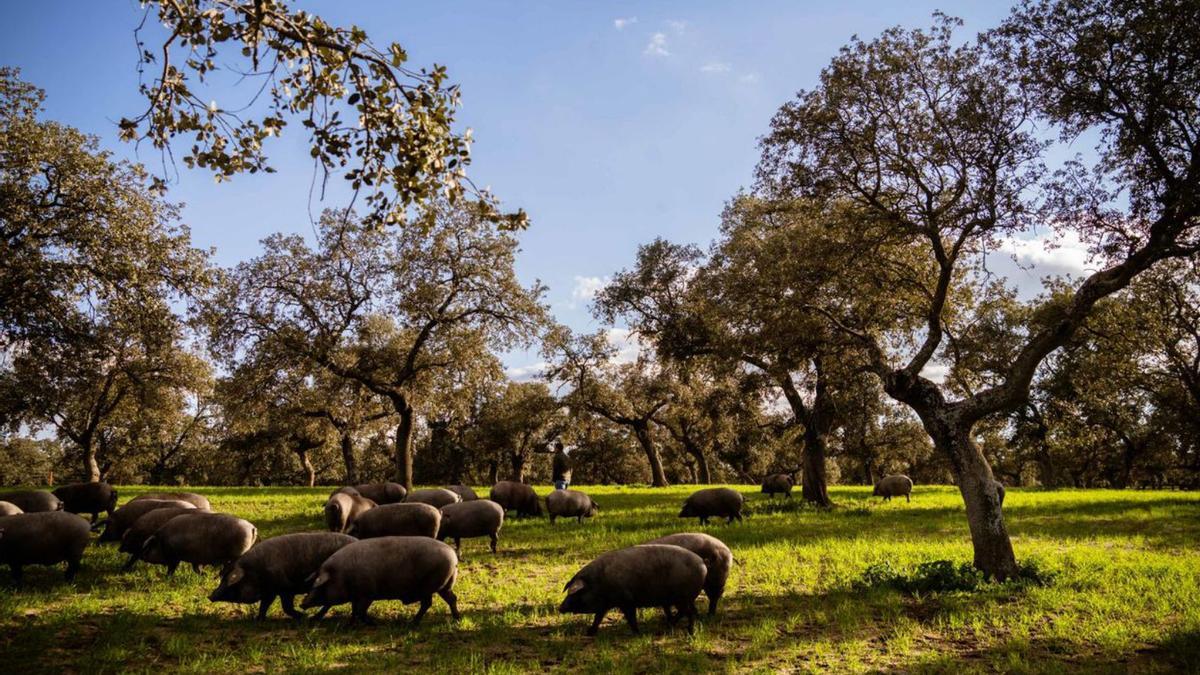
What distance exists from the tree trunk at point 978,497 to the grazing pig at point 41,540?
1598cm

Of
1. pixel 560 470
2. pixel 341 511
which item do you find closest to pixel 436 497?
pixel 341 511

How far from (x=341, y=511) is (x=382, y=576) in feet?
24.9

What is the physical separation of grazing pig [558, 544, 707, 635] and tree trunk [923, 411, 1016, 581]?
19.5ft

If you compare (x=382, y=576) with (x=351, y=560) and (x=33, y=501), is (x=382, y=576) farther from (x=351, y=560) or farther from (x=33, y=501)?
(x=33, y=501)

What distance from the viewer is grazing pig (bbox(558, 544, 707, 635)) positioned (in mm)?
8727

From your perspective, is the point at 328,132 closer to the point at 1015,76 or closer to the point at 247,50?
the point at 247,50

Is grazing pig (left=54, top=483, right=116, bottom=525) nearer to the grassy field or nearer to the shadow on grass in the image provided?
the grassy field

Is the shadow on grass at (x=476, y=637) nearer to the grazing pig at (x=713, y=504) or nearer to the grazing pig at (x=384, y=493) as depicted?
the grazing pig at (x=713, y=504)

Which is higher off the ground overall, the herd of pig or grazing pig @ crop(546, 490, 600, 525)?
the herd of pig

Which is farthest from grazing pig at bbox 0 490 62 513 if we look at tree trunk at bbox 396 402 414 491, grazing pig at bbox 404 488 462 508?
tree trunk at bbox 396 402 414 491

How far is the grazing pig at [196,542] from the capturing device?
1098 centimetres

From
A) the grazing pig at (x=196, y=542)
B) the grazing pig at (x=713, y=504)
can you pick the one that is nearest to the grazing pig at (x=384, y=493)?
the grazing pig at (x=196, y=542)

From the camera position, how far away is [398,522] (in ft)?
43.7

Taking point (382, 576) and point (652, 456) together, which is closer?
point (382, 576)
